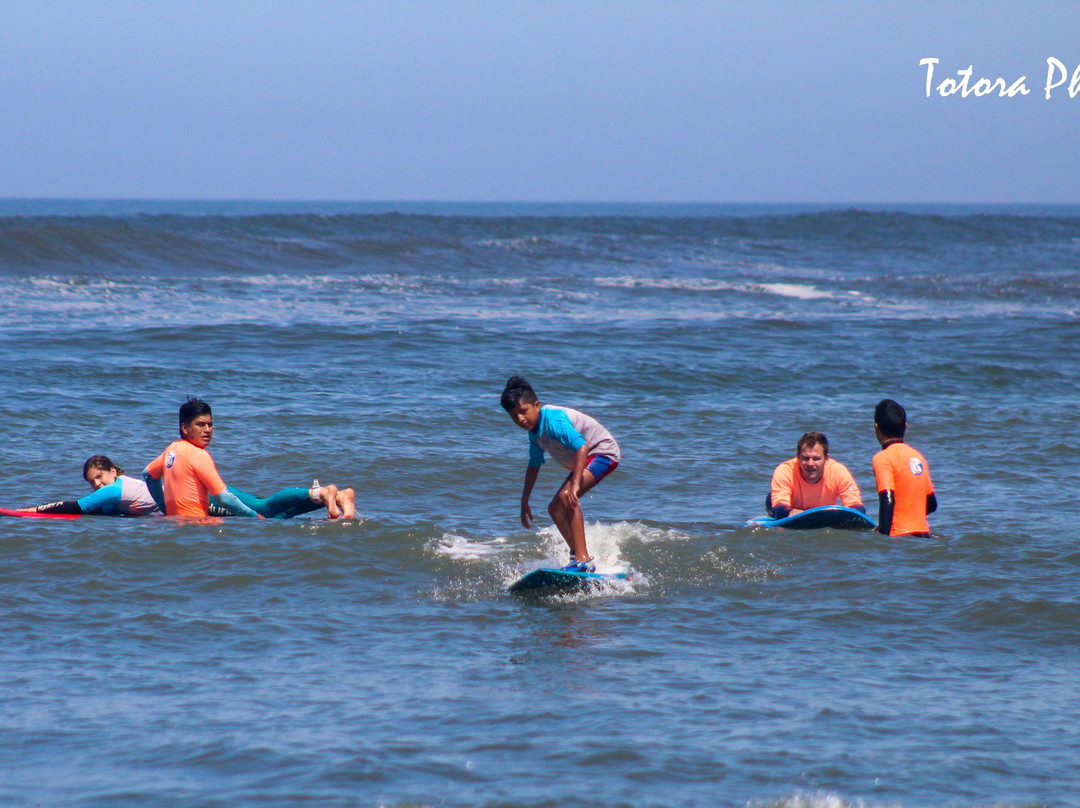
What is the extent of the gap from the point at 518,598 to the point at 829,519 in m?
2.86

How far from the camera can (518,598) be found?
→ 740cm

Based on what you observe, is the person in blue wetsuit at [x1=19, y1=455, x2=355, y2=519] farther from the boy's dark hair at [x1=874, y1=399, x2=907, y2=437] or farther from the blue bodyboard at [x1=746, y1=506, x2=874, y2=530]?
the boy's dark hair at [x1=874, y1=399, x2=907, y2=437]

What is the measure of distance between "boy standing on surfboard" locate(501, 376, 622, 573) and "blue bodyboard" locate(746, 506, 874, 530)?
1.99 metres

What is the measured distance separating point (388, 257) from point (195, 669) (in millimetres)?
28536

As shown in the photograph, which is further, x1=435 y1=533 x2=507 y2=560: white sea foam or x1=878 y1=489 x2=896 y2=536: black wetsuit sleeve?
x1=878 y1=489 x2=896 y2=536: black wetsuit sleeve

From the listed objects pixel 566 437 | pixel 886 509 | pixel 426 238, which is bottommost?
pixel 886 509

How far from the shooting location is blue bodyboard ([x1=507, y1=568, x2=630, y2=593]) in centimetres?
729

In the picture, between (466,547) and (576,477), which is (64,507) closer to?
(466,547)

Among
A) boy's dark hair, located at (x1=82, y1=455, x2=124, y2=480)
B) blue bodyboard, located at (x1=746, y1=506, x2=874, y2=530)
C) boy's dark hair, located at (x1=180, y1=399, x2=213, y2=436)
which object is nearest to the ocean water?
blue bodyboard, located at (x1=746, y1=506, x2=874, y2=530)

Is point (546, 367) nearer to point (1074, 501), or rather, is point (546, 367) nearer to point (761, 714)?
point (1074, 501)

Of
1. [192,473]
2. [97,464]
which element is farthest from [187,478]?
[97,464]

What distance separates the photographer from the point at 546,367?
690 inches

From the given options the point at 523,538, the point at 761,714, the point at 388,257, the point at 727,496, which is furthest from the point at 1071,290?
the point at 761,714

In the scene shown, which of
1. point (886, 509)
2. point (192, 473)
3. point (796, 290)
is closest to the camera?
point (886, 509)
